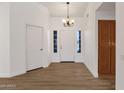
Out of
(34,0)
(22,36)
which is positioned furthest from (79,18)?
(22,36)

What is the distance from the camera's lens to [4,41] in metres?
6.38

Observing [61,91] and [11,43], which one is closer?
[61,91]

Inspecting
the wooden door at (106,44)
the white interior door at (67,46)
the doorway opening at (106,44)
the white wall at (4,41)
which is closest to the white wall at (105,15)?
the doorway opening at (106,44)

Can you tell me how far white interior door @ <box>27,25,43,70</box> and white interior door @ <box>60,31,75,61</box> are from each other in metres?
3.21

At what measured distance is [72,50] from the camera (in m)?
11.6

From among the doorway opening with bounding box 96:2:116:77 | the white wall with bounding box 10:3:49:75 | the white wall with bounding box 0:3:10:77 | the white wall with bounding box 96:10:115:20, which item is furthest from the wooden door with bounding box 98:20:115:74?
the white wall with bounding box 0:3:10:77

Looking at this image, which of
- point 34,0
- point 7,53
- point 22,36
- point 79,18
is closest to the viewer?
point 7,53

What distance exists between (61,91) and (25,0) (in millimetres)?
4313

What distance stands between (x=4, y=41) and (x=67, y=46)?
19.0ft

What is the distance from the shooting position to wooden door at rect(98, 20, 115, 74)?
663cm

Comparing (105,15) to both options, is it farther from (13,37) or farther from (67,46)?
(67,46)

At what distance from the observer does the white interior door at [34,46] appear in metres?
7.66
